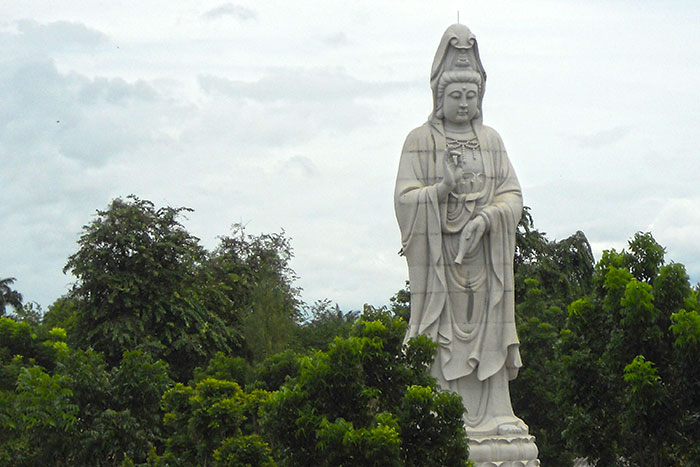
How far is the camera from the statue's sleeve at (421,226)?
802 inches

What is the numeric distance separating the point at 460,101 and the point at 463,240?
2215 millimetres

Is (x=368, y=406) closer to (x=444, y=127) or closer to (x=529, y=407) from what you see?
(x=444, y=127)

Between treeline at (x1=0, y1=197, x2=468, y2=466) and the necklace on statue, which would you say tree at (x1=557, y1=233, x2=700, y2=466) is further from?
treeline at (x1=0, y1=197, x2=468, y2=466)

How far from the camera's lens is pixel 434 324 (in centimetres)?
2036

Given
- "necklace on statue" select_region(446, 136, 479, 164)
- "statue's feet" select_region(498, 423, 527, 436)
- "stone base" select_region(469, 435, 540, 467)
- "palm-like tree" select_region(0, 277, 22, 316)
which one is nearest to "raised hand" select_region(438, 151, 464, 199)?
"necklace on statue" select_region(446, 136, 479, 164)

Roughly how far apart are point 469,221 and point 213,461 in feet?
18.8

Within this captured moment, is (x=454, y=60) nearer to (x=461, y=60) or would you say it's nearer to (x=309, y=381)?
(x=461, y=60)

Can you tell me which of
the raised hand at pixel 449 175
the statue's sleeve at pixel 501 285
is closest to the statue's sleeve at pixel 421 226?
the raised hand at pixel 449 175

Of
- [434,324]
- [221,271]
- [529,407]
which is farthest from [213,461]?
[221,271]

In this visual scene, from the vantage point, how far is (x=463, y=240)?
66.7 feet

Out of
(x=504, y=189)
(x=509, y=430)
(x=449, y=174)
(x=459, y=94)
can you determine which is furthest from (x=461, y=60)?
(x=509, y=430)

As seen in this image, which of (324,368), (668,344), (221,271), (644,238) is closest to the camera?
(324,368)

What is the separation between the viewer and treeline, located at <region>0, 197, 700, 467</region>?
1605 centimetres

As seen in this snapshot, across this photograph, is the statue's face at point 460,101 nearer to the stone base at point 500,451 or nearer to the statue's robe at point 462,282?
the statue's robe at point 462,282
